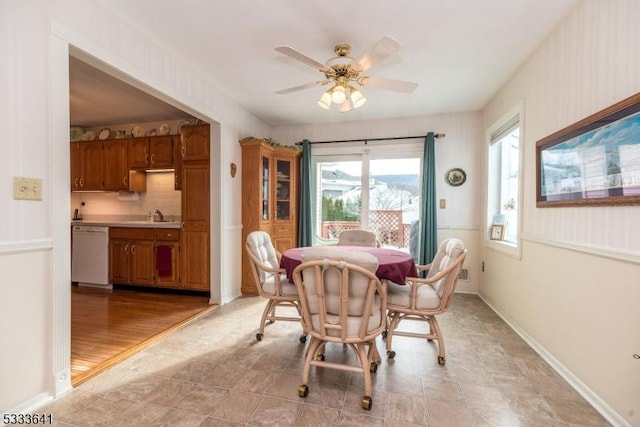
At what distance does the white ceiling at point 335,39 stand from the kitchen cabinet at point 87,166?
0.95 metres

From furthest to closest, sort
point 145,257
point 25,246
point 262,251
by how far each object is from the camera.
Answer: point 145,257 → point 262,251 → point 25,246

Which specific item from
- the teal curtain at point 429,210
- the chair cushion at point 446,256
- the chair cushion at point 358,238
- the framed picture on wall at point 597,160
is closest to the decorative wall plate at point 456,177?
the teal curtain at point 429,210

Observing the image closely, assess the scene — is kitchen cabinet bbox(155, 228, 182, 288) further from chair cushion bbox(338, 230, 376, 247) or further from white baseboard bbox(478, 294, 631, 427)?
white baseboard bbox(478, 294, 631, 427)

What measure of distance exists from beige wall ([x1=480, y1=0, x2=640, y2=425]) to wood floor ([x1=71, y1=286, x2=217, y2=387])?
10.2 ft

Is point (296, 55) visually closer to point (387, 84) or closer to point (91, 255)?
point (387, 84)

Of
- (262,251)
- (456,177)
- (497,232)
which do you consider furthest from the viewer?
(456,177)

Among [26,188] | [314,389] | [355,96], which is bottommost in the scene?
[314,389]

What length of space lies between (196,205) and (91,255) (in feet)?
5.82

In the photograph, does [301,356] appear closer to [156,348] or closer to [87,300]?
[156,348]

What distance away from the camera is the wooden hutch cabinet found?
384 centimetres

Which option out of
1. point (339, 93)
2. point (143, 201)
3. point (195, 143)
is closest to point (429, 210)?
point (339, 93)

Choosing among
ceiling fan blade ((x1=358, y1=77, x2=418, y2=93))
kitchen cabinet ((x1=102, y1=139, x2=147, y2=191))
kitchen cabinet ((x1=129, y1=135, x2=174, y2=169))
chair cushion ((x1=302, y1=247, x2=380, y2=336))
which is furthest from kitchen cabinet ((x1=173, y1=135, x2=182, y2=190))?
chair cushion ((x1=302, y1=247, x2=380, y2=336))

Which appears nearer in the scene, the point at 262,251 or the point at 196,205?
the point at 262,251

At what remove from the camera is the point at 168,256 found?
12.5ft
